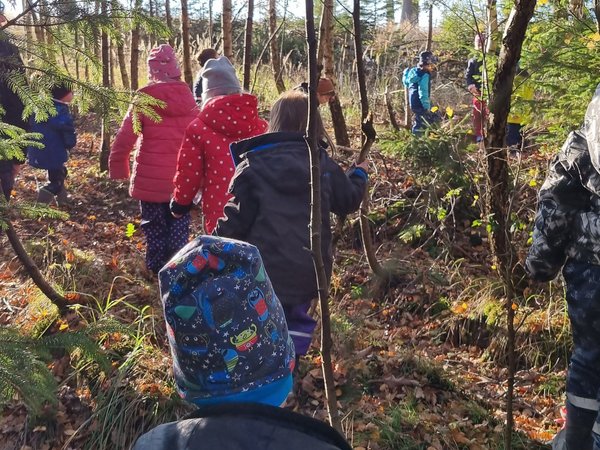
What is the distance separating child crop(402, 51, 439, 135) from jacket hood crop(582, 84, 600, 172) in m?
7.09

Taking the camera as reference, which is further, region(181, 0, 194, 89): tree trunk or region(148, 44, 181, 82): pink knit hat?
region(181, 0, 194, 89): tree trunk

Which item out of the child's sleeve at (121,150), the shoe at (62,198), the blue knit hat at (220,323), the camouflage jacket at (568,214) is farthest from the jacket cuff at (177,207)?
the shoe at (62,198)

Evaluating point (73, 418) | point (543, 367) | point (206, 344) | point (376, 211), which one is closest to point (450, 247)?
point (376, 211)

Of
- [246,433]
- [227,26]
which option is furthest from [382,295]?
[227,26]

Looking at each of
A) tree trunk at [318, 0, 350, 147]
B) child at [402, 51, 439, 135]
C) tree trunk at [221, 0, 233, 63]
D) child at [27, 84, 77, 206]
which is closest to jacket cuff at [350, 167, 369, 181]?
tree trunk at [318, 0, 350, 147]

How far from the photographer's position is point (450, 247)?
5.42 metres

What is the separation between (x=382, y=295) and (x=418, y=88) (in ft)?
17.2

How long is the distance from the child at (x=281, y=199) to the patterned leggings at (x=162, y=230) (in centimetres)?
186

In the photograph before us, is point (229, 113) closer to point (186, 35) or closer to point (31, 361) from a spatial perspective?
point (31, 361)

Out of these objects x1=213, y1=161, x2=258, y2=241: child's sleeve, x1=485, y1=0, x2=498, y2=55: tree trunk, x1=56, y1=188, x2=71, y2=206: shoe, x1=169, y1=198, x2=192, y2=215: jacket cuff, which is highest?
x1=485, y1=0, x2=498, y2=55: tree trunk

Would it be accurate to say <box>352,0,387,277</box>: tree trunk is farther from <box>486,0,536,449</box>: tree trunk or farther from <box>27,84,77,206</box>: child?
<box>27,84,77,206</box>: child

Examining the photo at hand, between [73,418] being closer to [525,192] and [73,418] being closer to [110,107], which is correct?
[110,107]

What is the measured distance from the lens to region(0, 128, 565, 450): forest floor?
3.46 metres

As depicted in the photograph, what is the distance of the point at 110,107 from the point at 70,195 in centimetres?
496
